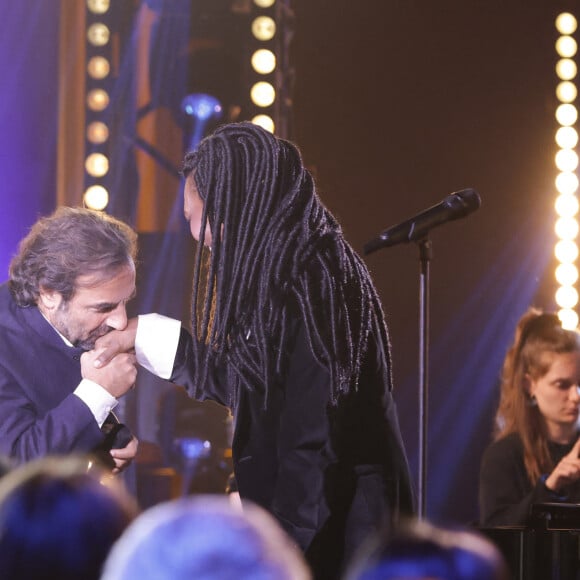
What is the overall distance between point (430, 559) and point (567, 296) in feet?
12.5

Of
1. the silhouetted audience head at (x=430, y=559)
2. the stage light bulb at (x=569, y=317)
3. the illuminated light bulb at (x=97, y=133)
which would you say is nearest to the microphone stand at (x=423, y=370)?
the illuminated light bulb at (x=97, y=133)

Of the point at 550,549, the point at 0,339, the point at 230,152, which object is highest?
the point at 230,152

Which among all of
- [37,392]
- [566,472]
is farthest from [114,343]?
[566,472]

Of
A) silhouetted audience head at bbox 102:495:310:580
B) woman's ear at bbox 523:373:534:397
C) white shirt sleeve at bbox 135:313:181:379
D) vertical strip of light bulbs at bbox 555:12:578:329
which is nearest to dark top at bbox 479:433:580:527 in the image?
woman's ear at bbox 523:373:534:397

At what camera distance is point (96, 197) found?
346 cm

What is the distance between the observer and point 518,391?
143 inches

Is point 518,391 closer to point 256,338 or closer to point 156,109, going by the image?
point 156,109

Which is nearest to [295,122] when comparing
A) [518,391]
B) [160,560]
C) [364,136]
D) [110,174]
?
[364,136]

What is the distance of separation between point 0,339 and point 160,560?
1.63m

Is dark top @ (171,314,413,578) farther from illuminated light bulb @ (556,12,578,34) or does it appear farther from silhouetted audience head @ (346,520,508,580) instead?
illuminated light bulb @ (556,12,578,34)

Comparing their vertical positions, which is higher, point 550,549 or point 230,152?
point 230,152

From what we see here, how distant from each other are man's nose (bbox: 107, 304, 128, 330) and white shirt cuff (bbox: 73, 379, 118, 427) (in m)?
0.21

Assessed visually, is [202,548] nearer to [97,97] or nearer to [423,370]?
[423,370]

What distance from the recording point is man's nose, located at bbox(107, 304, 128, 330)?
92.8 inches
